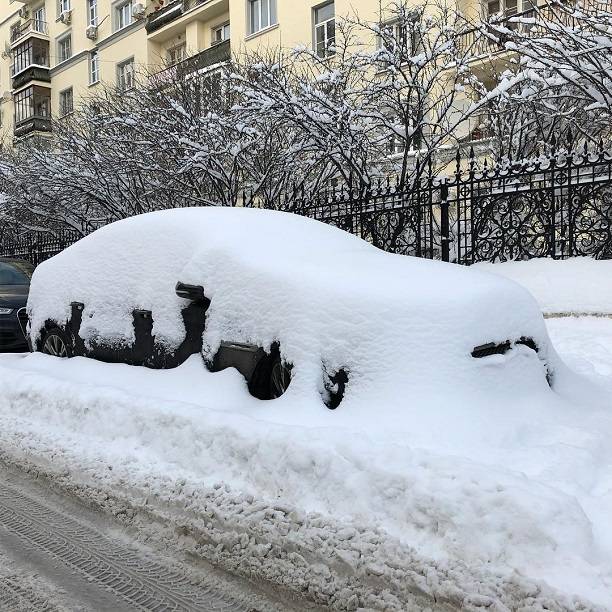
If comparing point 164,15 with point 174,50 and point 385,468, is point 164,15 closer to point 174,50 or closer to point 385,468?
point 174,50

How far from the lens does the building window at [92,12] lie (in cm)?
3281

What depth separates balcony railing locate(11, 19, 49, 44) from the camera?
36.7 meters

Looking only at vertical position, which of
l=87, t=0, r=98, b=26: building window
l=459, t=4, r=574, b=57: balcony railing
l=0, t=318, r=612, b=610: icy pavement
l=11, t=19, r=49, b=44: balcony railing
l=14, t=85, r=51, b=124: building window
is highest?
l=11, t=19, r=49, b=44: balcony railing

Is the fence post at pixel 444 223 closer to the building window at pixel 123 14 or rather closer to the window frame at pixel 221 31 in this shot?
the window frame at pixel 221 31

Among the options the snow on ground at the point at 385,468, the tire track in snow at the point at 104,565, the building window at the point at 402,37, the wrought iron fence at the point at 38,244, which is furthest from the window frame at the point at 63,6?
the tire track in snow at the point at 104,565

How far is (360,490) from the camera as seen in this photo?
2740 millimetres

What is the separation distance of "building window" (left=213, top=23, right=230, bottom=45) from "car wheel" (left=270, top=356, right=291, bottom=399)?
24.8m

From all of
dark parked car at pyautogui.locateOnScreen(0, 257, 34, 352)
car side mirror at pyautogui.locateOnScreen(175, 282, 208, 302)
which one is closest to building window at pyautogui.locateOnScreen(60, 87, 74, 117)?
dark parked car at pyautogui.locateOnScreen(0, 257, 34, 352)

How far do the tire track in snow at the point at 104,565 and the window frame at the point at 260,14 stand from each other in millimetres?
22420

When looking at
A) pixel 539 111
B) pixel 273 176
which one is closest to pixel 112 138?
pixel 273 176

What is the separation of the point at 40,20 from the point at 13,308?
3562cm

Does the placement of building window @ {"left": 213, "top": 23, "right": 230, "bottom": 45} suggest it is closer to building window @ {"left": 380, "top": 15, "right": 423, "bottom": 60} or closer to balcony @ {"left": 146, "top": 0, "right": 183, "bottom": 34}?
balcony @ {"left": 146, "top": 0, "right": 183, "bottom": 34}

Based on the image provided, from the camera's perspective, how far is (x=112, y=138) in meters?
13.6

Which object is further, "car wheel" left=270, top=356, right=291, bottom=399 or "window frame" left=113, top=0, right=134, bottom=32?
"window frame" left=113, top=0, right=134, bottom=32
